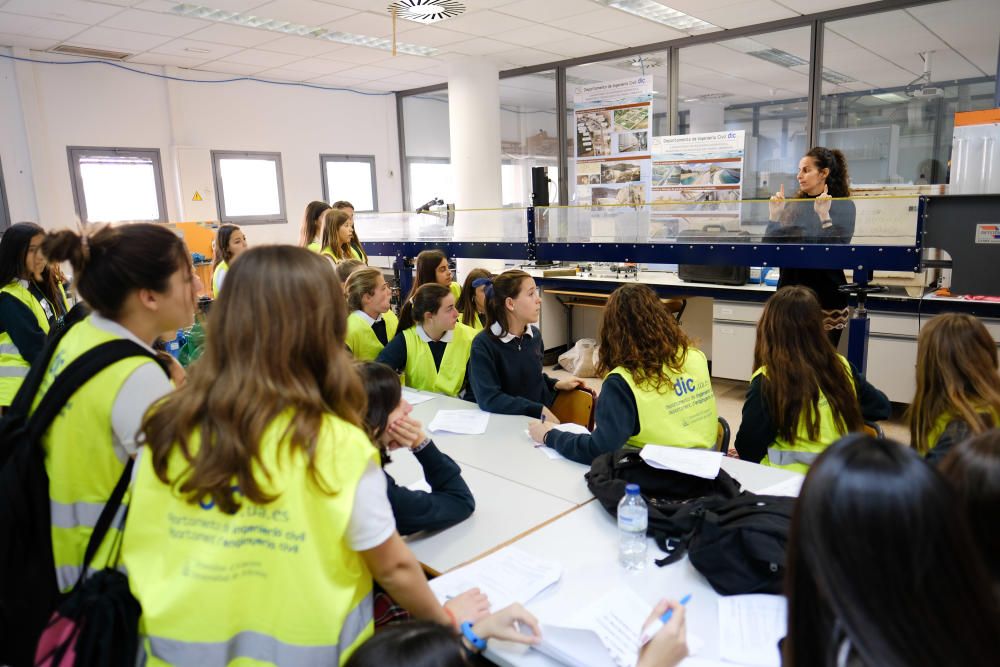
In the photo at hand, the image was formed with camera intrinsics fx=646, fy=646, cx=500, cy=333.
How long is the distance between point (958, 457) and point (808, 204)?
8.82 ft


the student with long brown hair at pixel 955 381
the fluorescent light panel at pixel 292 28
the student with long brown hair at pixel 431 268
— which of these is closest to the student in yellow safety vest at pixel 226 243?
the student with long brown hair at pixel 431 268

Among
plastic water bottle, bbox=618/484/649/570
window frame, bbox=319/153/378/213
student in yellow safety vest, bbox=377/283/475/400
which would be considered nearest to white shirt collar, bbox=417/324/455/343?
student in yellow safety vest, bbox=377/283/475/400

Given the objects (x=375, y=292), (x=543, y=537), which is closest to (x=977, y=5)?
(x=375, y=292)

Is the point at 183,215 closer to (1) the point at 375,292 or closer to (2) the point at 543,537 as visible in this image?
(1) the point at 375,292

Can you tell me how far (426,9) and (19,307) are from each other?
3347mm

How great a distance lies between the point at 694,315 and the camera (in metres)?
5.62

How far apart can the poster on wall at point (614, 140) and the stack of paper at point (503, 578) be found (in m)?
5.14

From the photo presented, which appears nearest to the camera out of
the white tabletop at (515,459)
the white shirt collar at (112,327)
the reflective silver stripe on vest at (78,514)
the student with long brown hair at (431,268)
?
the reflective silver stripe on vest at (78,514)

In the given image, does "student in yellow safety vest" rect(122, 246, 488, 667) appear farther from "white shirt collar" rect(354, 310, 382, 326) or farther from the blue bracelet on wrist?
"white shirt collar" rect(354, 310, 382, 326)

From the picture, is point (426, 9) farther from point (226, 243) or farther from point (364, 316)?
point (364, 316)

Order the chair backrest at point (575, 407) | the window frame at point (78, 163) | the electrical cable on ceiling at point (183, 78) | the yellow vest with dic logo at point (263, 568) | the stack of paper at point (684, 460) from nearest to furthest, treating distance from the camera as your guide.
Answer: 1. the yellow vest with dic logo at point (263, 568)
2. the stack of paper at point (684, 460)
3. the chair backrest at point (575, 407)
4. the electrical cable on ceiling at point (183, 78)
5. the window frame at point (78, 163)

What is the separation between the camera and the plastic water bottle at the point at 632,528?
1.51 metres

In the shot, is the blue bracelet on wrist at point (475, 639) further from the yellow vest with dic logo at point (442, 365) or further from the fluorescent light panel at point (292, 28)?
the fluorescent light panel at point (292, 28)

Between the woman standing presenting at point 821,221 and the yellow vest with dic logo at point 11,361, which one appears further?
the woman standing presenting at point 821,221
